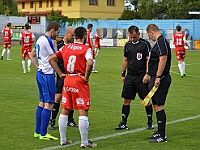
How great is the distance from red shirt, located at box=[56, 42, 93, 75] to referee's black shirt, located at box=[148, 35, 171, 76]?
1.42 m

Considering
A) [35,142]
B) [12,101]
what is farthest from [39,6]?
[35,142]

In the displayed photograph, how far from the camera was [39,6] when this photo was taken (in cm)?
8619

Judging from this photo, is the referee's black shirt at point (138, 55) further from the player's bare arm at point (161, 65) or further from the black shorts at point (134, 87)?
the player's bare arm at point (161, 65)

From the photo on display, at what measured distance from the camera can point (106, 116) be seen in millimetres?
12141

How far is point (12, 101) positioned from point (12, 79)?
19.9 ft

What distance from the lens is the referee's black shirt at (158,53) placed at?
9281mm

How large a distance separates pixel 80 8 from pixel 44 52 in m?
69.8

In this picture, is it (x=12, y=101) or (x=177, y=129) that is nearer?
(x=177, y=129)

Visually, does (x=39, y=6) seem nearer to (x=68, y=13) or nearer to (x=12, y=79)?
(x=68, y=13)

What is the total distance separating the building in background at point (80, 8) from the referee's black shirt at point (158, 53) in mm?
69433

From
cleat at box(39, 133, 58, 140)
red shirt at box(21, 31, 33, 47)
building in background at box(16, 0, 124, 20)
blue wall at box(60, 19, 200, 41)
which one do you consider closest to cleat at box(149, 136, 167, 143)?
cleat at box(39, 133, 58, 140)

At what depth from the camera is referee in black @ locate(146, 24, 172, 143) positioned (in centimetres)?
927

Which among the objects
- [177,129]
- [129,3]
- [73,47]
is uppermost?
[129,3]

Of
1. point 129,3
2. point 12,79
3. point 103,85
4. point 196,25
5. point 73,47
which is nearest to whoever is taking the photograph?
point 73,47
